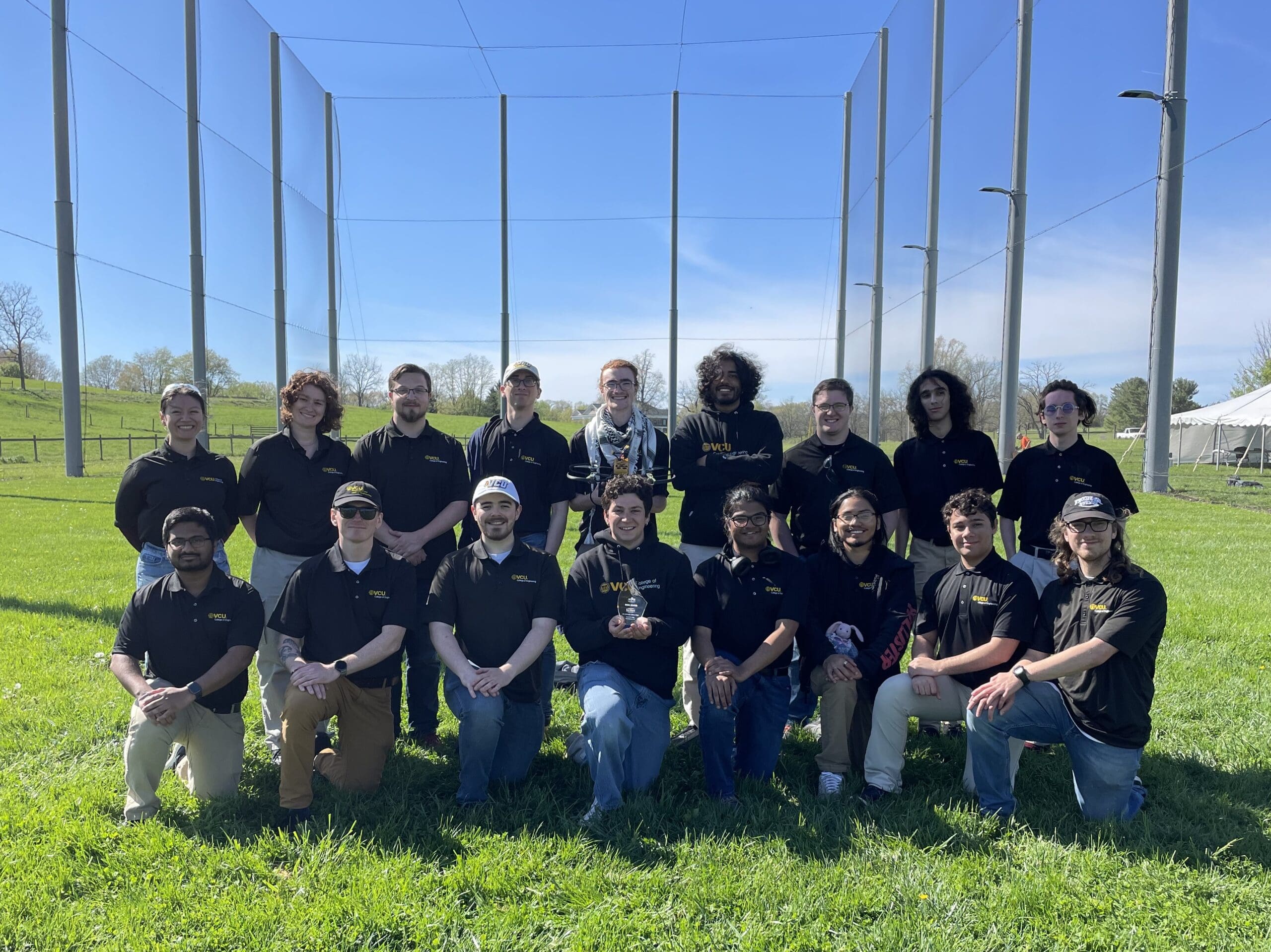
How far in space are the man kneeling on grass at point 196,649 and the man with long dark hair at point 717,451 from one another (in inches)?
98.2

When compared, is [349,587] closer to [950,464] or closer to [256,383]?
[950,464]

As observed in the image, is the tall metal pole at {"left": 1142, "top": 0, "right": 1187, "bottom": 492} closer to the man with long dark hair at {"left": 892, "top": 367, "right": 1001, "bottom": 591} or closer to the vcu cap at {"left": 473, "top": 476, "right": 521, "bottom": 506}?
the man with long dark hair at {"left": 892, "top": 367, "right": 1001, "bottom": 591}

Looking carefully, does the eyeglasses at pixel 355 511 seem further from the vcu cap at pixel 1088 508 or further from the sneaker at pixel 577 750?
the vcu cap at pixel 1088 508

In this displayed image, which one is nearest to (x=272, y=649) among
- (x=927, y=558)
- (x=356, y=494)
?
(x=356, y=494)

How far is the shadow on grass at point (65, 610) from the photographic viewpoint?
7.18m

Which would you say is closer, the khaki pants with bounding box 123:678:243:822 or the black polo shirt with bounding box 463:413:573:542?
the khaki pants with bounding box 123:678:243:822

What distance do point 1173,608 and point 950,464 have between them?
163 inches

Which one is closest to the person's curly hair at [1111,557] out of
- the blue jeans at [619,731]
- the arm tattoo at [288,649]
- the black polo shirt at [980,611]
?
the black polo shirt at [980,611]

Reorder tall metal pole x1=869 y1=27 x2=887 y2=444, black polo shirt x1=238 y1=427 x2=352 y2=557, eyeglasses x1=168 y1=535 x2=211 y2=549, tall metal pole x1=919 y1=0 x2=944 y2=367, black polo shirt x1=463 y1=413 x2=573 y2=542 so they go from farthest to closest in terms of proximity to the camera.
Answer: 1. tall metal pole x1=869 y1=27 x2=887 y2=444
2. tall metal pole x1=919 y1=0 x2=944 y2=367
3. black polo shirt x1=463 y1=413 x2=573 y2=542
4. black polo shirt x1=238 y1=427 x2=352 y2=557
5. eyeglasses x1=168 y1=535 x2=211 y2=549

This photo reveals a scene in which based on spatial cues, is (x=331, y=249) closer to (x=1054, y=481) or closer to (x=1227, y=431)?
(x=1054, y=481)

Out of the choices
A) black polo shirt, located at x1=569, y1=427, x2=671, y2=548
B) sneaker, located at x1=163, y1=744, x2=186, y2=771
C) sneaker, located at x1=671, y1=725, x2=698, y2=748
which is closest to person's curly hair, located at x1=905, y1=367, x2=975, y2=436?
black polo shirt, located at x1=569, y1=427, x2=671, y2=548

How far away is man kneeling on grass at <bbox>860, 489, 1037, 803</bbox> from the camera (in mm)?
3947

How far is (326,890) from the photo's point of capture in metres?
3.12

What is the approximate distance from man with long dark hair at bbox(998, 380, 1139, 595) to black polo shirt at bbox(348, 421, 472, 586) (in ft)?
10.9
